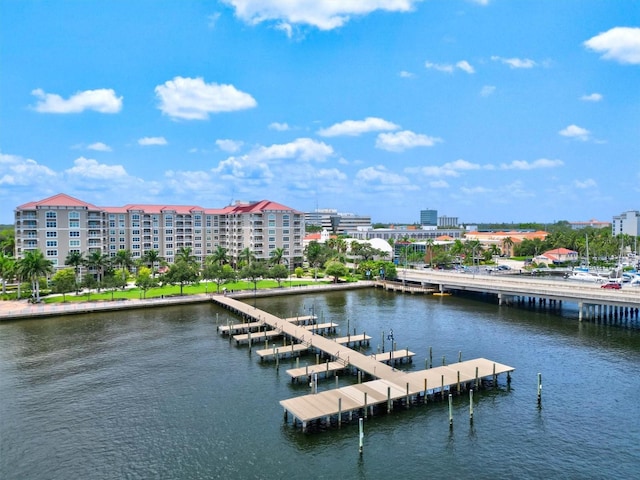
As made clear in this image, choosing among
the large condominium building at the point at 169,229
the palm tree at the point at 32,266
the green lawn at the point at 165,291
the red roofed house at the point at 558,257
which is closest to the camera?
the palm tree at the point at 32,266

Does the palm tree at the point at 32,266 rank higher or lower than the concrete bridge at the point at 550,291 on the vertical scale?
higher

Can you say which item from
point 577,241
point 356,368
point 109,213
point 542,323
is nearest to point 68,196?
point 109,213

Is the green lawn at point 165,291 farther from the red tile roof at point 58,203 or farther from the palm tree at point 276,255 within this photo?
the red tile roof at point 58,203

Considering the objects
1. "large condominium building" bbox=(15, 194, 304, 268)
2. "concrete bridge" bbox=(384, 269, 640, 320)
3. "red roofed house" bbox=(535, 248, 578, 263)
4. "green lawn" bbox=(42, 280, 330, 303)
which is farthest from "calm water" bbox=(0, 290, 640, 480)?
"red roofed house" bbox=(535, 248, 578, 263)

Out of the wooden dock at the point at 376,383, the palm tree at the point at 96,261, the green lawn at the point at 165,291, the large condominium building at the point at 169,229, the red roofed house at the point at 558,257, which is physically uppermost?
the large condominium building at the point at 169,229

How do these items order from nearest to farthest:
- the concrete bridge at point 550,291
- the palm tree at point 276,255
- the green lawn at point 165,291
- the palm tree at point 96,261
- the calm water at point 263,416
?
1. the calm water at point 263,416
2. the concrete bridge at point 550,291
3. the green lawn at point 165,291
4. the palm tree at point 96,261
5. the palm tree at point 276,255

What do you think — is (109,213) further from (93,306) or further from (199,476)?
(199,476)

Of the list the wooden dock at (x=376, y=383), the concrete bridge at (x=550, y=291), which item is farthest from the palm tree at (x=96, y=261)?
the concrete bridge at (x=550, y=291)
